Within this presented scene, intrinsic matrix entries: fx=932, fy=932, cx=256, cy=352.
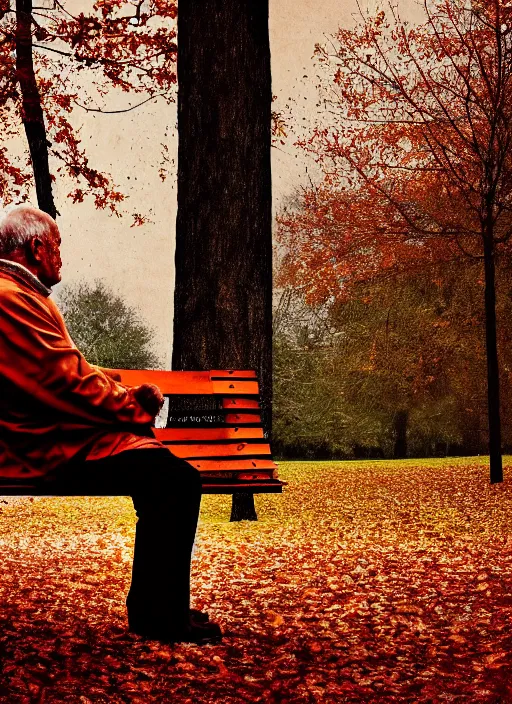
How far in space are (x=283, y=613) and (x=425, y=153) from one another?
51.7 feet

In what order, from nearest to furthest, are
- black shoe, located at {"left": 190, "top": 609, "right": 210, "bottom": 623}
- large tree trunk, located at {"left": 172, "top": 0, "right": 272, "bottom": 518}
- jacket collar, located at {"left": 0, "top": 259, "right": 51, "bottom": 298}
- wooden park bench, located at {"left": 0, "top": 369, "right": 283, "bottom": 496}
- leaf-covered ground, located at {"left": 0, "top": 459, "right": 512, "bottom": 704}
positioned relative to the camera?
leaf-covered ground, located at {"left": 0, "top": 459, "right": 512, "bottom": 704} → jacket collar, located at {"left": 0, "top": 259, "right": 51, "bottom": 298} → black shoe, located at {"left": 190, "top": 609, "right": 210, "bottom": 623} → wooden park bench, located at {"left": 0, "top": 369, "right": 283, "bottom": 496} → large tree trunk, located at {"left": 172, "top": 0, "right": 272, "bottom": 518}

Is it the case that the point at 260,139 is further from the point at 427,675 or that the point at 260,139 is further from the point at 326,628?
the point at 427,675

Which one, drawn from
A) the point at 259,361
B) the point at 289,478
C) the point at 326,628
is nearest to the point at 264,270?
the point at 259,361

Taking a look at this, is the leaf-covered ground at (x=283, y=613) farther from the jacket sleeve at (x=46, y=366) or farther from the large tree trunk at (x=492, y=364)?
the large tree trunk at (x=492, y=364)

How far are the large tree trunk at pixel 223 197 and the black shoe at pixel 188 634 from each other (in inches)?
166

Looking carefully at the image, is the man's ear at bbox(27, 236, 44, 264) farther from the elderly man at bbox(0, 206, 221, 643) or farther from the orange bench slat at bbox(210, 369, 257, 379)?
the orange bench slat at bbox(210, 369, 257, 379)

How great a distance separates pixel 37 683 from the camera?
360 cm

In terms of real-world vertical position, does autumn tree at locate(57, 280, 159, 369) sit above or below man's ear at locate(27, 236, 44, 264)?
above

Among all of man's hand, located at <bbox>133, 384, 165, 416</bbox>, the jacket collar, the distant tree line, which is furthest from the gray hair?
the distant tree line

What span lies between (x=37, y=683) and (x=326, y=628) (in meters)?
1.56

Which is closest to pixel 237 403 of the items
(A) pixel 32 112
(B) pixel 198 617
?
(B) pixel 198 617

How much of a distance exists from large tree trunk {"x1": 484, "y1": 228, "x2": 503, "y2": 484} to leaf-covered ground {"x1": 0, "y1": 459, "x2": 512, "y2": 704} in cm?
426

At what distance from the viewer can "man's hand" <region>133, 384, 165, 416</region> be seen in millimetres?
3977

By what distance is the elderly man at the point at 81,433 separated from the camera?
3.76 meters
